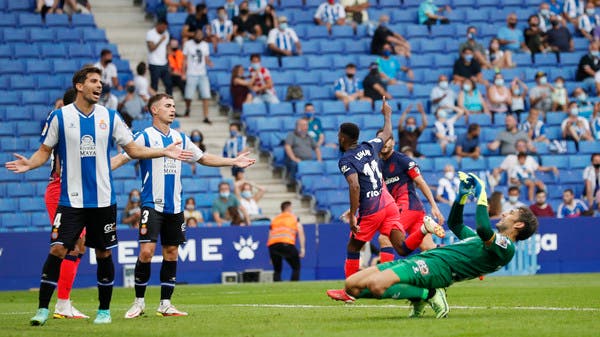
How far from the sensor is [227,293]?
19.7 m

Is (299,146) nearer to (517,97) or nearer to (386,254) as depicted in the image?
(517,97)

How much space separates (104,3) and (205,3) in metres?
3.01

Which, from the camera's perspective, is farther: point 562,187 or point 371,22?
point 371,22

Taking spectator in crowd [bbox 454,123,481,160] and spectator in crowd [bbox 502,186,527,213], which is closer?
spectator in crowd [bbox 502,186,527,213]

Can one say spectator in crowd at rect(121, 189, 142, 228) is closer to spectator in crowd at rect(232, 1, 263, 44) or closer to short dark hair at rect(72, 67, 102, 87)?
spectator in crowd at rect(232, 1, 263, 44)

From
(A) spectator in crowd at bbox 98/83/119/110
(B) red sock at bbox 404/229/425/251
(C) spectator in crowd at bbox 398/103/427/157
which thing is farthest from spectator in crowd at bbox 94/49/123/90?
(B) red sock at bbox 404/229/425/251

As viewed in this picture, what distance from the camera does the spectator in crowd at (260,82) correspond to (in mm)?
29250

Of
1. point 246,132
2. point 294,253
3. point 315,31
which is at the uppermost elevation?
point 315,31

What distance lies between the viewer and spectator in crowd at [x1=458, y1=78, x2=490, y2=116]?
101 ft

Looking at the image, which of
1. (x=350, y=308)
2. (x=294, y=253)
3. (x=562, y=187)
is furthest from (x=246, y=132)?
(x=350, y=308)

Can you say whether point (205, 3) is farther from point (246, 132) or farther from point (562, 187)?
point (562, 187)

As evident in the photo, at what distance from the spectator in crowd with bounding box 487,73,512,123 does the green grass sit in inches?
503

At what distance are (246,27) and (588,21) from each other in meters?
10.5

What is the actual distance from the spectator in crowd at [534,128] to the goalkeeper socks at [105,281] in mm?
19827
